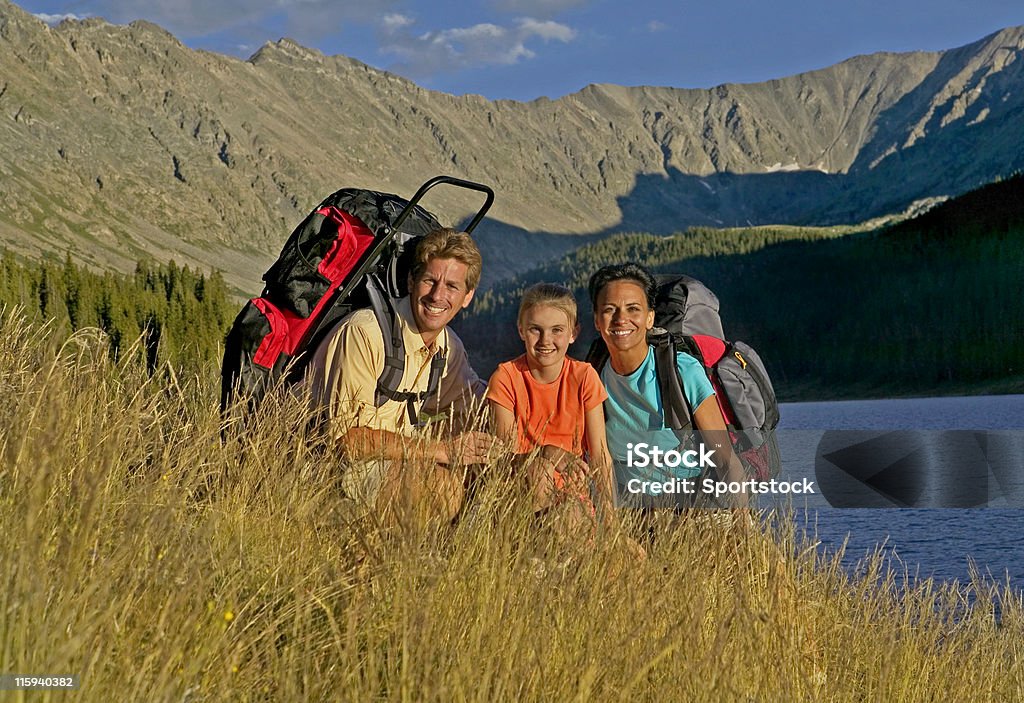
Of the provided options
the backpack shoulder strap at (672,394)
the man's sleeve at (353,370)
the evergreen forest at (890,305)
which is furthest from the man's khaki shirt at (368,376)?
the evergreen forest at (890,305)

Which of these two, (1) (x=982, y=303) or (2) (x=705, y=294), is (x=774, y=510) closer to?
(2) (x=705, y=294)

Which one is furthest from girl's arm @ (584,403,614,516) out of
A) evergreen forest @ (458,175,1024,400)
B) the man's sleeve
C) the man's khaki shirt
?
evergreen forest @ (458,175,1024,400)

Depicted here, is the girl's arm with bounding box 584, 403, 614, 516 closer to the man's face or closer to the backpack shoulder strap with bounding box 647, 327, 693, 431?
the backpack shoulder strap with bounding box 647, 327, 693, 431

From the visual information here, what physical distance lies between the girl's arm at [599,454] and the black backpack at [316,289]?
2.44ft

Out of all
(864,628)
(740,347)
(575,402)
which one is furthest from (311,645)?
(864,628)

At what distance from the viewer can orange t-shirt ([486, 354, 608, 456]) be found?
4477mm

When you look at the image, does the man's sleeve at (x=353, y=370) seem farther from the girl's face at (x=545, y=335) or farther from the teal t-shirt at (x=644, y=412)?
the teal t-shirt at (x=644, y=412)

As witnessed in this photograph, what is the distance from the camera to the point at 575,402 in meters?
4.49

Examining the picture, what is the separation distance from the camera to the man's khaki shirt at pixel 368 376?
4323 mm

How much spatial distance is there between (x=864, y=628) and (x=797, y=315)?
166 meters

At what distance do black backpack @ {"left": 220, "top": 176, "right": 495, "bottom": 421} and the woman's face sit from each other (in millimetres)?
763

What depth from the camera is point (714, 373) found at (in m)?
4.84

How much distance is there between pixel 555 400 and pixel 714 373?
0.81 m

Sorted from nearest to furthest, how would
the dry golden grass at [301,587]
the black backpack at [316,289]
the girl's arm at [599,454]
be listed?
the dry golden grass at [301,587]
the girl's arm at [599,454]
the black backpack at [316,289]
